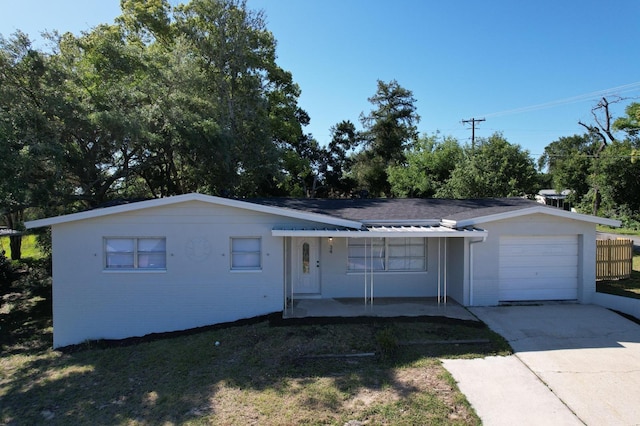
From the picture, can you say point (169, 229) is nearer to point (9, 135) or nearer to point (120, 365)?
point (120, 365)

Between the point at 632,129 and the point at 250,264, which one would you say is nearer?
the point at 250,264

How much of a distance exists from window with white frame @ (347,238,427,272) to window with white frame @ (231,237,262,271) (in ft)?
9.59

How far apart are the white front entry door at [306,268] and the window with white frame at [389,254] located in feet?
3.41

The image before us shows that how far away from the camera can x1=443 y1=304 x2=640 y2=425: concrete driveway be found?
548 cm

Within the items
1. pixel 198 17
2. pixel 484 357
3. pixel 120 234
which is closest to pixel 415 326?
pixel 484 357

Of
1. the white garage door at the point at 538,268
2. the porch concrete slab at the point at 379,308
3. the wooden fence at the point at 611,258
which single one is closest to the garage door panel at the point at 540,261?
the white garage door at the point at 538,268

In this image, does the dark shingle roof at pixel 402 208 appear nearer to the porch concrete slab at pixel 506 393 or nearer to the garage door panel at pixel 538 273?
the garage door panel at pixel 538 273

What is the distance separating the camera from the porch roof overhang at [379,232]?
9602 millimetres

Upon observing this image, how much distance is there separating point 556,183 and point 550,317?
37228 millimetres

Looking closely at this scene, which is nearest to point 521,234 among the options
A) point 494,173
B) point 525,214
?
point 525,214

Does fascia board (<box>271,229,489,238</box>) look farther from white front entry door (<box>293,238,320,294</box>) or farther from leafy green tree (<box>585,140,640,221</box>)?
leafy green tree (<box>585,140,640,221</box>)

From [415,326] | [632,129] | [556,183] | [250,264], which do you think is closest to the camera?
[415,326]

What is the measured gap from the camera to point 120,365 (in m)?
8.06

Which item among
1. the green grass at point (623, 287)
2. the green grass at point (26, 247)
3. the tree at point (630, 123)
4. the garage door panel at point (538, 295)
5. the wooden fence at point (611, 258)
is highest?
the tree at point (630, 123)
